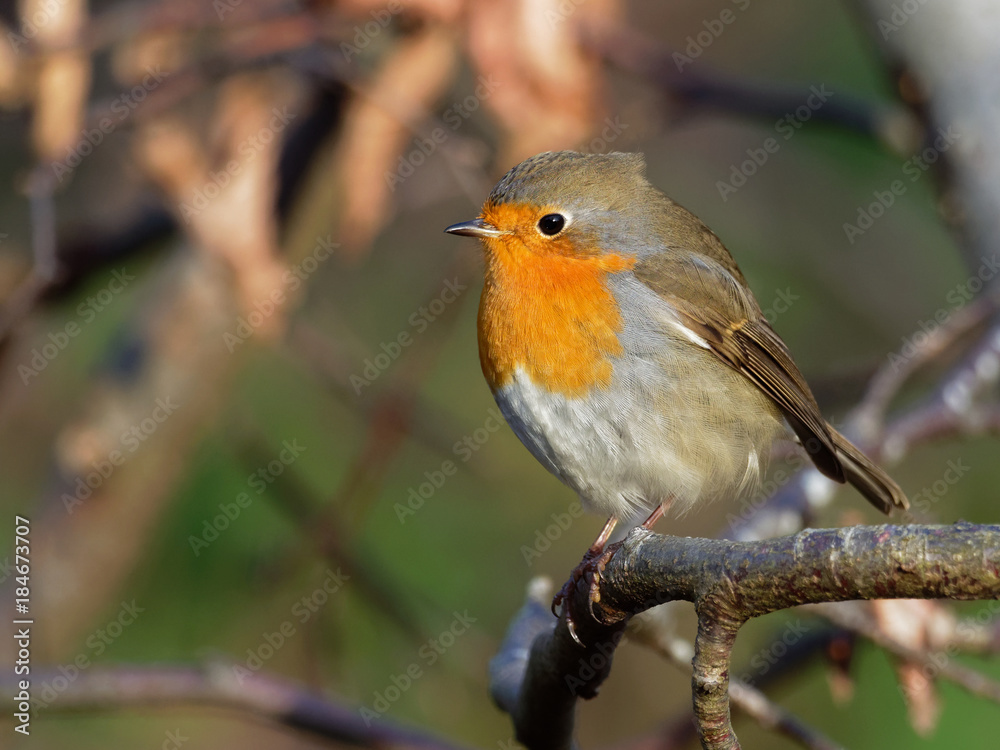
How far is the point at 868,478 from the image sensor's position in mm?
3281

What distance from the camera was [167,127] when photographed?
3.74 m

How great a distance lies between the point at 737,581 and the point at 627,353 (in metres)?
1.34

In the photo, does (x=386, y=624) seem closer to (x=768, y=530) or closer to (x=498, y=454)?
(x=498, y=454)

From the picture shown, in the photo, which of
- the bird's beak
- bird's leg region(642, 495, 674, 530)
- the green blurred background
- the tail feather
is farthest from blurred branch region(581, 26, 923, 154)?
bird's leg region(642, 495, 674, 530)

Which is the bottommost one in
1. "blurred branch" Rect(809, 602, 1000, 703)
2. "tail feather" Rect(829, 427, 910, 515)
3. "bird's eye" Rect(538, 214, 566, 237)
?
"blurred branch" Rect(809, 602, 1000, 703)

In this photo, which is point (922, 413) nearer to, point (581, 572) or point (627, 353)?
point (627, 353)

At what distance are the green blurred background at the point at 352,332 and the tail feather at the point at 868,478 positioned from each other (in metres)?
0.10

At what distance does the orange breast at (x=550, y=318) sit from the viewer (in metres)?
2.81

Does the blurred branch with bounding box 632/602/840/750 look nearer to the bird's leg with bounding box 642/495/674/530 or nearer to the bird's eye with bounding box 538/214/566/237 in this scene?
the bird's leg with bounding box 642/495/674/530

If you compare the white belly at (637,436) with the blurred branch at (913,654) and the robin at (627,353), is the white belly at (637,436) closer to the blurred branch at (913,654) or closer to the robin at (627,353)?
the robin at (627,353)

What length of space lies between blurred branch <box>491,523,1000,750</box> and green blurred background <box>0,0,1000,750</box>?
48.3 inches

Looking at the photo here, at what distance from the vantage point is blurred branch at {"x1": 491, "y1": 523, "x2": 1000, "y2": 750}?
131 centimetres

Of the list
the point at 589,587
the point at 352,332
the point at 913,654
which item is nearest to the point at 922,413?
the point at 913,654

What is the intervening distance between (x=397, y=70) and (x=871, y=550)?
2.60 m
